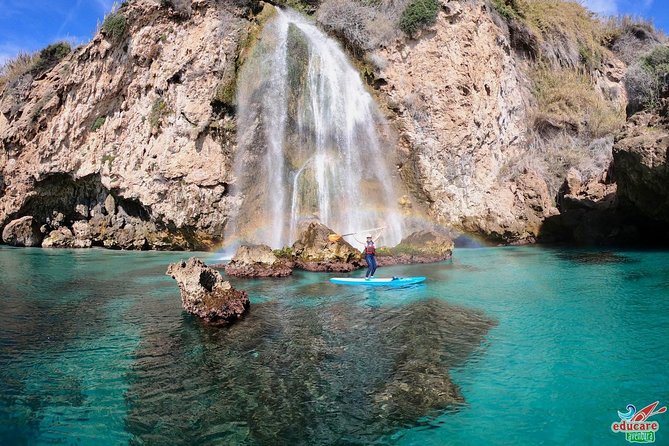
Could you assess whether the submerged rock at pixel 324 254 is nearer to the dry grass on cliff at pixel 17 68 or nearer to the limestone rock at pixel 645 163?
the limestone rock at pixel 645 163

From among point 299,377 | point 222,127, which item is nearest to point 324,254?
point 222,127

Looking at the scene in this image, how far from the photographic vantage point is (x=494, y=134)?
30.5m

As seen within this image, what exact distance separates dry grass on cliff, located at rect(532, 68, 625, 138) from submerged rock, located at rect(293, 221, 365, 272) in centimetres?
2203

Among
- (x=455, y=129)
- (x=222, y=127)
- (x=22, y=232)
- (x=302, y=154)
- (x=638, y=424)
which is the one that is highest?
(x=455, y=129)

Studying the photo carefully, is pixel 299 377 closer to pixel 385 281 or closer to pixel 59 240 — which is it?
pixel 385 281

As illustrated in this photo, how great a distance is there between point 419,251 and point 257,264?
7.68 m

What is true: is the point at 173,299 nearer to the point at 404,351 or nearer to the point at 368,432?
the point at 404,351

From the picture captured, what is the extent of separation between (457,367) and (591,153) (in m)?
28.7

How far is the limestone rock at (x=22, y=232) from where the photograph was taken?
33562mm

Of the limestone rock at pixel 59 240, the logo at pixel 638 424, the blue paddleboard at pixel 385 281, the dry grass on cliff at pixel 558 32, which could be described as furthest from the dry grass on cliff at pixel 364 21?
the logo at pixel 638 424

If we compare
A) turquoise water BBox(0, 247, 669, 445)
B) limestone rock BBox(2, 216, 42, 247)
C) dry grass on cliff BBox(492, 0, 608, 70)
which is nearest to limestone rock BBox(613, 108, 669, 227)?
turquoise water BBox(0, 247, 669, 445)

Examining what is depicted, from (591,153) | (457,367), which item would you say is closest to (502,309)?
(457,367)

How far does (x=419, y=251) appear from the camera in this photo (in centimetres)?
2131

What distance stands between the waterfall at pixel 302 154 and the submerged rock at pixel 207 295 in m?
13.9
